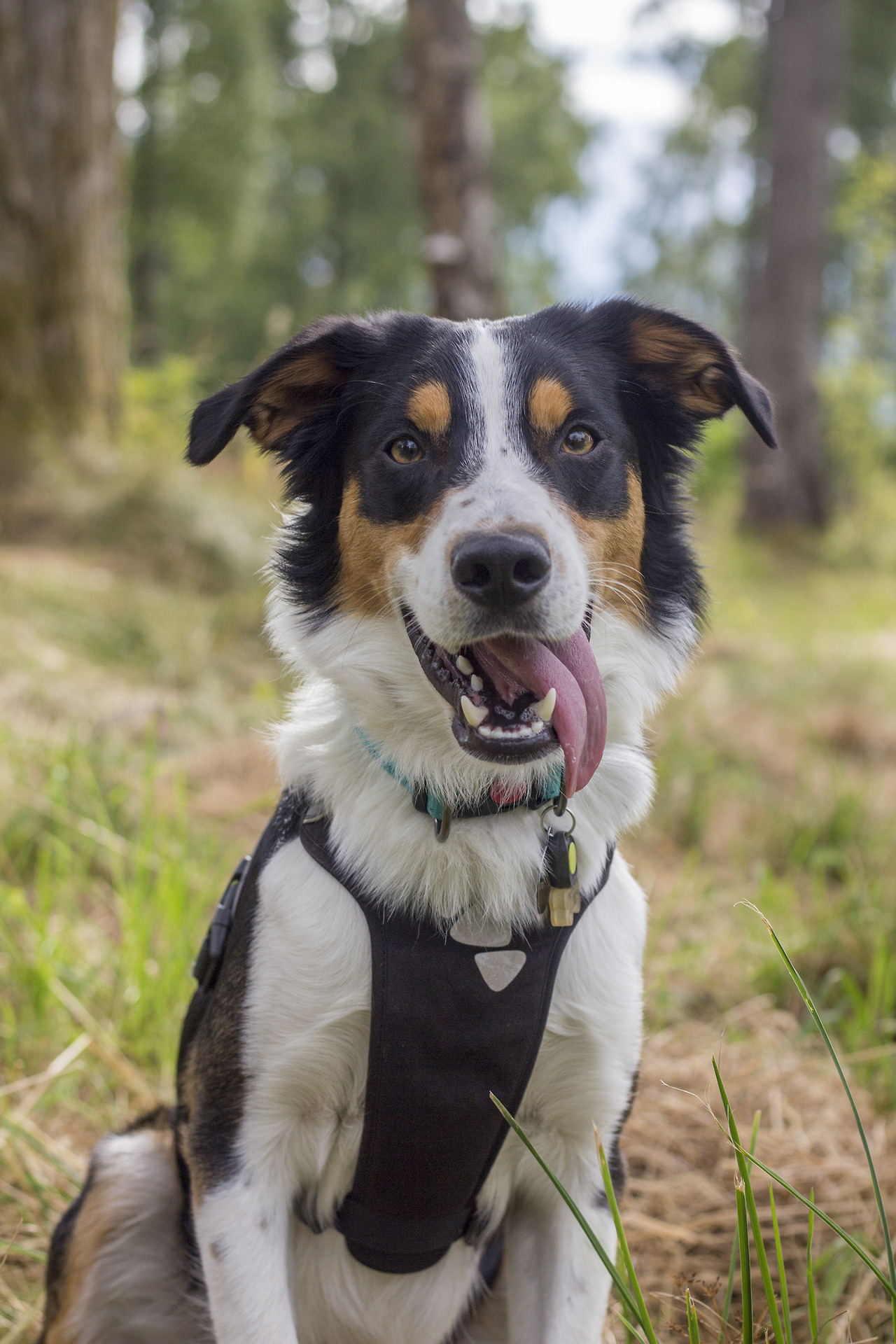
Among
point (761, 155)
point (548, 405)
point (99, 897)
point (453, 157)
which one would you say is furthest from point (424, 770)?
point (761, 155)

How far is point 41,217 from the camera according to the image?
6449mm

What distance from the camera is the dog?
1.70 meters

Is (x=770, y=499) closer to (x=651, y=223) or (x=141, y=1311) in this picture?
(x=141, y=1311)

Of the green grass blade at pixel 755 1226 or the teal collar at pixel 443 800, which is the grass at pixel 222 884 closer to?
the green grass blade at pixel 755 1226

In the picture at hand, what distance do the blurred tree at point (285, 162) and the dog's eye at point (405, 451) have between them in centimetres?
1533

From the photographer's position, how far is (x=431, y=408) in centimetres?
198

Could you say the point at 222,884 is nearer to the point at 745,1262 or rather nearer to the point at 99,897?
the point at 99,897

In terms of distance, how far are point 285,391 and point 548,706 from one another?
37.2 inches

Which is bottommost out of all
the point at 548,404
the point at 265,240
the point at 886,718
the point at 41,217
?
the point at 886,718

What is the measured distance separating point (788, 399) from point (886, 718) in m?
7.93

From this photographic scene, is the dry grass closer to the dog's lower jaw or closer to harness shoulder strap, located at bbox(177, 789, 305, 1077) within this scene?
the dog's lower jaw

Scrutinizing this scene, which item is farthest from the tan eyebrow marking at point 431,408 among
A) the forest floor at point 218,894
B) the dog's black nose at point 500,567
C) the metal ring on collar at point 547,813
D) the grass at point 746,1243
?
the grass at point 746,1243

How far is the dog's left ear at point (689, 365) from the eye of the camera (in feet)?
6.90

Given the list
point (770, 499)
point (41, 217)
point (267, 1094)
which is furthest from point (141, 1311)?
point (770, 499)
